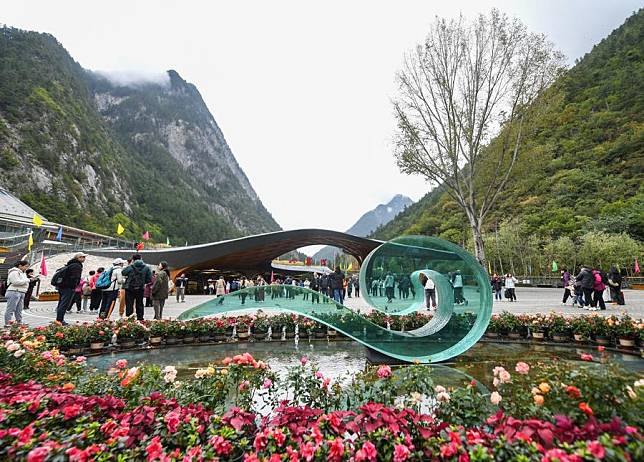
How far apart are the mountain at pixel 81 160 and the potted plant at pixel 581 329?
68.7m

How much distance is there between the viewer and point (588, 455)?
1.73 metres

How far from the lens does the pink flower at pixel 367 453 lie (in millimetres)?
1991

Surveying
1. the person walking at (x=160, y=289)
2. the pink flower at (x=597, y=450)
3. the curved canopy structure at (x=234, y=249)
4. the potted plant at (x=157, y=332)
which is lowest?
the potted plant at (x=157, y=332)

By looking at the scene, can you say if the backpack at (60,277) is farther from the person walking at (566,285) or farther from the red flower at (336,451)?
the person walking at (566,285)

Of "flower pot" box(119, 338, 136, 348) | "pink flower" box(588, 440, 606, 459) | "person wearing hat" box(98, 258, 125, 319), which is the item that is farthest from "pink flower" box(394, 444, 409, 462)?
"person wearing hat" box(98, 258, 125, 319)

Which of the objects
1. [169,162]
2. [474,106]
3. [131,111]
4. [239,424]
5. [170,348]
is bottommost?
[170,348]

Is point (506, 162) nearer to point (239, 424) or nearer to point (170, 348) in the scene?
point (170, 348)

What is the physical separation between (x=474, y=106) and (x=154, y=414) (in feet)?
63.0

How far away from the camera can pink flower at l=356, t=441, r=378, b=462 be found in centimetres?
199

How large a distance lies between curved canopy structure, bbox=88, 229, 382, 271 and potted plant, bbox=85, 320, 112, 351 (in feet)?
54.9

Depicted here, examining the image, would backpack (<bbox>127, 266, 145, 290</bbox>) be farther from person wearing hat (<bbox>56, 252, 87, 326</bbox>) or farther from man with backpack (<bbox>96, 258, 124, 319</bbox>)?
man with backpack (<bbox>96, 258, 124, 319</bbox>)

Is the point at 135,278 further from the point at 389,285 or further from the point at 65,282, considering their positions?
the point at 389,285

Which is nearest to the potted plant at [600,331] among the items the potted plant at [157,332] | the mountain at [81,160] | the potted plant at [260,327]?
the potted plant at [260,327]

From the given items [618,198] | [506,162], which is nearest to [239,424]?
[506,162]
